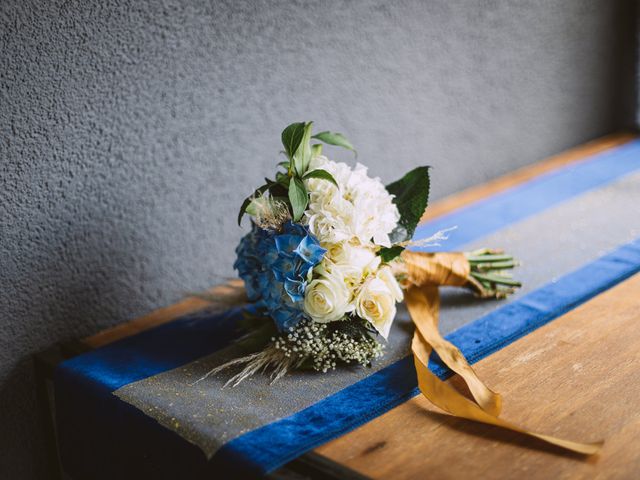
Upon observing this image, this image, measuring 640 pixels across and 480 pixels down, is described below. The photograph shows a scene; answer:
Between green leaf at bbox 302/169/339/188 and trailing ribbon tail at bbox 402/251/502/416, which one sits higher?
green leaf at bbox 302/169/339/188

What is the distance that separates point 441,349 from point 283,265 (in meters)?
0.26

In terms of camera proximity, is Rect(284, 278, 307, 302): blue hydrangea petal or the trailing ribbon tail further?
the trailing ribbon tail

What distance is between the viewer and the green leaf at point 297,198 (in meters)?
1.08

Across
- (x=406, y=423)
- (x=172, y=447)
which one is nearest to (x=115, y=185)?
(x=172, y=447)

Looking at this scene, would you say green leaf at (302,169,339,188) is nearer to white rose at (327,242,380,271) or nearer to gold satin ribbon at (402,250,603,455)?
white rose at (327,242,380,271)

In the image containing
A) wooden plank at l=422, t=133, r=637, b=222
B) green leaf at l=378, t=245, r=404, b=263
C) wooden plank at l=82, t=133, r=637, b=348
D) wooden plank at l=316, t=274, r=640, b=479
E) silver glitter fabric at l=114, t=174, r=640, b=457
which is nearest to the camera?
wooden plank at l=316, t=274, r=640, b=479

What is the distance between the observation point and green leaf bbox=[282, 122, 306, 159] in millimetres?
1136

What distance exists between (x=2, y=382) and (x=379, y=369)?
0.58 metres

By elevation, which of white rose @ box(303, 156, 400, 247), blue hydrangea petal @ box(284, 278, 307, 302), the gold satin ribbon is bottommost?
the gold satin ribbon

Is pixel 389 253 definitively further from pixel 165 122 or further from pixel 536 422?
pixel 165 122

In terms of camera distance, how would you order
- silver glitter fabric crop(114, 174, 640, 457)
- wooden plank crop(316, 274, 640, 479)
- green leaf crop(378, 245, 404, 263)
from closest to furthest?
wooden plank crop(316, 274, 640, 479) → silver glitter fabric crop(114, 174, 640, 457) → green leaf crop(378, 245, 404, 263)

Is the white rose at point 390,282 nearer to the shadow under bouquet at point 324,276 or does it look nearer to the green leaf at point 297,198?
the shadow under bouquet at point 324,276

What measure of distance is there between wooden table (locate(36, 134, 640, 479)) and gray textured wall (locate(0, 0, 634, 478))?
0.36ft

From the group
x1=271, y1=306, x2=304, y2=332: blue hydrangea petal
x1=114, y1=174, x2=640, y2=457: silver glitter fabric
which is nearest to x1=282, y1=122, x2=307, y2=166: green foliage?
x1=271, y1=306, x2=304, y2=332: blue hydrangea petal
